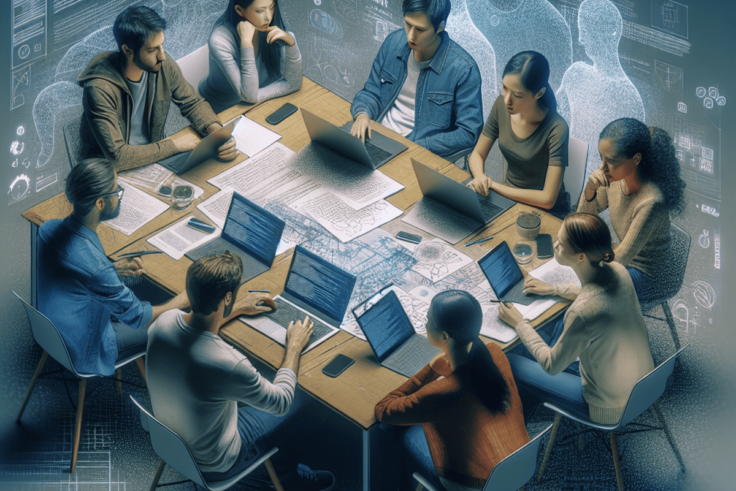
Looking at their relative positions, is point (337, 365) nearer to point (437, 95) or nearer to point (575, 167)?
point (575, 167)

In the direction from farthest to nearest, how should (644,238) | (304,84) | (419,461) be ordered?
(304,84) → (644,238) → (419,461)

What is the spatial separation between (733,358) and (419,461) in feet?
7.41

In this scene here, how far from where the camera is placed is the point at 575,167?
604 centimetres

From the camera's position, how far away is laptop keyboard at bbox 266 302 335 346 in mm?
5172

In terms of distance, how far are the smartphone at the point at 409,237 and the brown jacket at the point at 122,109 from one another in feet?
4.63

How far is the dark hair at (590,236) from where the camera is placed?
479cm

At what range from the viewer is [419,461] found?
493 centimetres

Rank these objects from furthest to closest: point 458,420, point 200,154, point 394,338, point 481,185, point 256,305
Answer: point 200,154 < point 481,185 < point 256,305 < point 394,338 < point 458,420

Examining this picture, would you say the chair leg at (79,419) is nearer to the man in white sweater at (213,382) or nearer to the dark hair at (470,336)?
the man in white sweater at (213,382)

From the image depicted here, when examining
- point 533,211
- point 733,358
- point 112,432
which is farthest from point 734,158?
point 112,432

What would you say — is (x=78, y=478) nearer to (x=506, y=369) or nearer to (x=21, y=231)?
(x=21, y=231)

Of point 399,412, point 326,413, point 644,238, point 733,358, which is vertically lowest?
point 326,413

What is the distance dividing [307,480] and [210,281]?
1.42m

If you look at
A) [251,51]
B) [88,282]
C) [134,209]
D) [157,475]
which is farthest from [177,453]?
[251,51]
